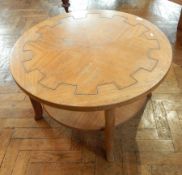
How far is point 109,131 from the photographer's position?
99 cm

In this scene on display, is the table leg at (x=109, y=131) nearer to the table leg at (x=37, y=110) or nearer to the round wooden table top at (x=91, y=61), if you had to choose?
the round wooden table top at (x=91, y=61)

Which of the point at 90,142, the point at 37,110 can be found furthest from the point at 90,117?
the point at 37,110

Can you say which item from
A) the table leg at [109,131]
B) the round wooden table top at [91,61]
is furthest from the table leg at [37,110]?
the table leg at [109,131]

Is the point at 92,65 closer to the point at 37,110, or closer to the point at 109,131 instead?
the point at 109,131

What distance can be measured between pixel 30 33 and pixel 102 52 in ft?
1.37

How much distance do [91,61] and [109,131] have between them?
Result: 320 mm

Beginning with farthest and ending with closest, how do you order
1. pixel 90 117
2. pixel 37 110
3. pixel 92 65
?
1. pixel 37 110
2. pixel 90 117
3. pixel 92 65

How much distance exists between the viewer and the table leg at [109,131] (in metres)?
0.91

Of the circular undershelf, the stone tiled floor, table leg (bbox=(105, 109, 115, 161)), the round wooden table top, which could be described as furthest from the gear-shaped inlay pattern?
the stone tiled floor

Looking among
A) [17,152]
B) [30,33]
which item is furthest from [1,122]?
[30,33]

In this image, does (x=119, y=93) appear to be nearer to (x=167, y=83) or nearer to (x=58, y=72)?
(x=58, y=72)

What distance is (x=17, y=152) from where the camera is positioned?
120 centimetres

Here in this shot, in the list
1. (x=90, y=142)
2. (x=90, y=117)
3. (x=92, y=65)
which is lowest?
(x=90, y=142)

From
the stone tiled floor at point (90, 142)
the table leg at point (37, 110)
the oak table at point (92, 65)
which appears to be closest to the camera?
the oak table at point (92, 65)
